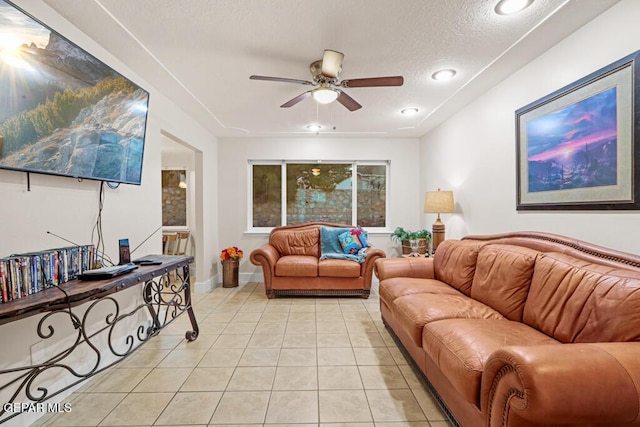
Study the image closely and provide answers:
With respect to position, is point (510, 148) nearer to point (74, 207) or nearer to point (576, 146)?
point (576, 146)

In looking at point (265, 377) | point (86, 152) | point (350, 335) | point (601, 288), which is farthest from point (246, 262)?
point (601, 288)

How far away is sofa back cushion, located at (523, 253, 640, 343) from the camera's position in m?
1.27

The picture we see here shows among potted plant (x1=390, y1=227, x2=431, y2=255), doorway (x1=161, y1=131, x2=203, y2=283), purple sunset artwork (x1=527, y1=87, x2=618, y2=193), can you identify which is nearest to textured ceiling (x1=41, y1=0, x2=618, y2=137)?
purple sunset artwork (x1=527, y1=87, x2=618, y2=193)

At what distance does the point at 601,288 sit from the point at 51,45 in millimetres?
3227

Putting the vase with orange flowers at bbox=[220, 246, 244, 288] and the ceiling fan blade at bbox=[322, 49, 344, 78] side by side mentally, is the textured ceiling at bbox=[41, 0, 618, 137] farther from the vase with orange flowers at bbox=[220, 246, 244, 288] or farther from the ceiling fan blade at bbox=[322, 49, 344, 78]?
the vase with orange flowers at bbox=[220, 246, 244, 288]

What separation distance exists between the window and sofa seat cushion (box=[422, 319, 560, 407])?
131 inches

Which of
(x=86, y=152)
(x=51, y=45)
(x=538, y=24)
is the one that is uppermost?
(x=538, y=24)

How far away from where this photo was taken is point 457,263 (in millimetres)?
2543

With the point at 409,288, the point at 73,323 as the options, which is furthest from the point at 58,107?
the point at 409,288

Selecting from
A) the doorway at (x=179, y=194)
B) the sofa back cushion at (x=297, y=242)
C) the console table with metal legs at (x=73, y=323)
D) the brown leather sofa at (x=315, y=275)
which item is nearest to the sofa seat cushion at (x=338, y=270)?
the brown leather sofa at (x=315, y=275)

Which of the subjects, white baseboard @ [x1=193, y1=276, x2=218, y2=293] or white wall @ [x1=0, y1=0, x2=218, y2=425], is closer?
white wall @ [x1=0, y1=0, x2=218, y2=425]

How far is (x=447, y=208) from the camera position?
3354mm

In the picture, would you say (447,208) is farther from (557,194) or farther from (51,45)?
(51,45)

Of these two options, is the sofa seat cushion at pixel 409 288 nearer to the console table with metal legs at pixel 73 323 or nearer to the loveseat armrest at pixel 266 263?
the loveseat armrest at pixel 266 263
